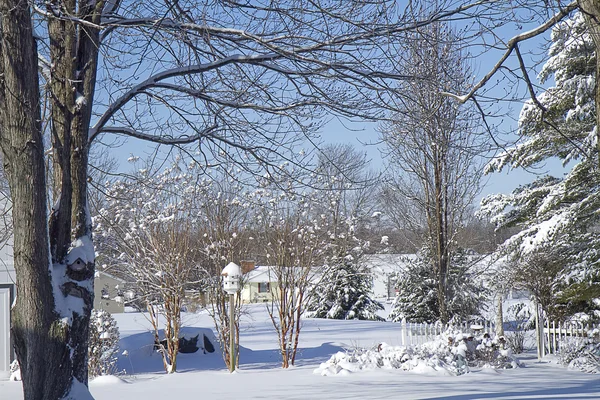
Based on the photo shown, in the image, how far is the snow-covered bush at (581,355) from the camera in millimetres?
10992

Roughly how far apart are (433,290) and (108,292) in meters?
9.96

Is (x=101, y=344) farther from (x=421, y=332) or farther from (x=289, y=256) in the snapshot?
(x=421, y=332)

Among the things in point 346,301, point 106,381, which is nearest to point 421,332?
point 106,381

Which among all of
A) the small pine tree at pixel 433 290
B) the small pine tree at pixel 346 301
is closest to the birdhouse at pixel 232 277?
the small pine tree at pixel 433 290

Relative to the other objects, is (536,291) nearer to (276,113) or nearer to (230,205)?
A: (230,205)

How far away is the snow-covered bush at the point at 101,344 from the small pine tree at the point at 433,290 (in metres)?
10.4

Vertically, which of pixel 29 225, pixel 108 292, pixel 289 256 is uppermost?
pixel 289 256

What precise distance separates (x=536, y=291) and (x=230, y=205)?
679cm

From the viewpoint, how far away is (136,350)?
1474 centimetres

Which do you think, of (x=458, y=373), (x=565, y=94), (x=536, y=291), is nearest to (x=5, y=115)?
(x=458, y=373)

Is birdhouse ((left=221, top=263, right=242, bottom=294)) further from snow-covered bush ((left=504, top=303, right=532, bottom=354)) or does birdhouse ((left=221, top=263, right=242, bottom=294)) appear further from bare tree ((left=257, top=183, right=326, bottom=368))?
snow-covered bush ((left=504, top=303, right=532, bottom=354))

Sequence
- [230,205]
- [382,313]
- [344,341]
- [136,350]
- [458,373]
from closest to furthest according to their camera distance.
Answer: [458,373]
[230,205]
[136,350]
[344,341]
[382,313]

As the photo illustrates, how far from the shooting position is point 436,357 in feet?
34.8

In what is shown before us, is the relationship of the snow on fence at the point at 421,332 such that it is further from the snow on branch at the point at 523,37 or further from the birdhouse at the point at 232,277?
the snow on branch at the point at 523,37
